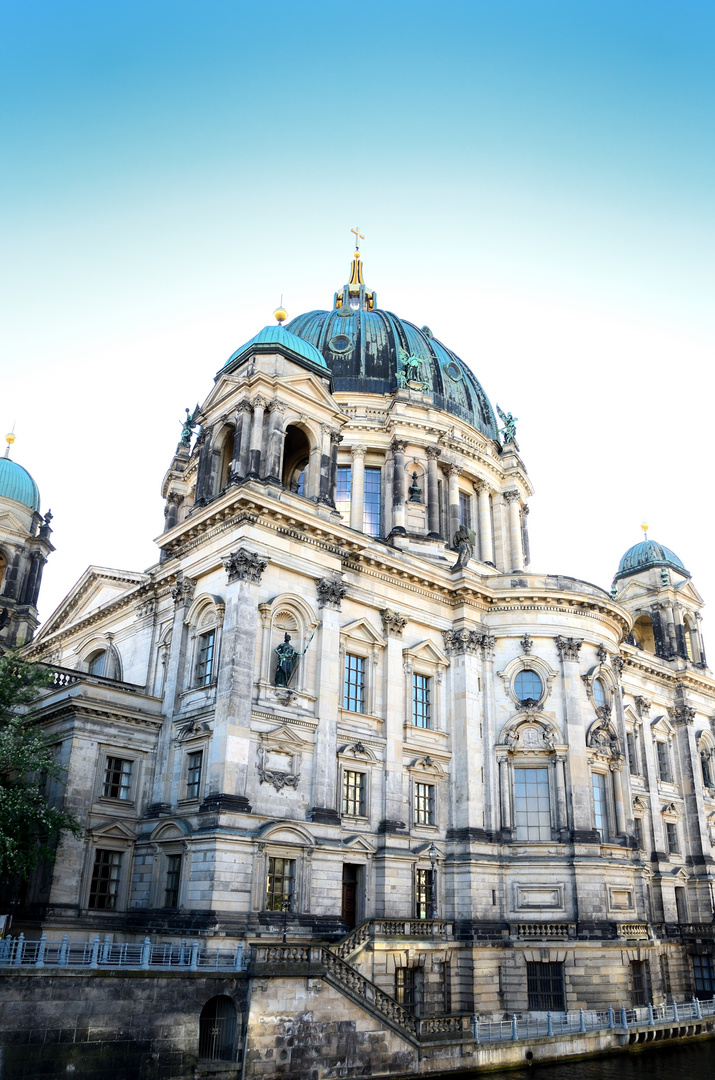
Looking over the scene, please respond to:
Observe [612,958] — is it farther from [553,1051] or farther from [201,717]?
[201,717]

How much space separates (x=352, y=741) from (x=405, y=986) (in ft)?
28.3

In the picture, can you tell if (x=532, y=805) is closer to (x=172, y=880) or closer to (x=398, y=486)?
(x=172, y=880)

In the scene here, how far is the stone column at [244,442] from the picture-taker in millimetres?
32938

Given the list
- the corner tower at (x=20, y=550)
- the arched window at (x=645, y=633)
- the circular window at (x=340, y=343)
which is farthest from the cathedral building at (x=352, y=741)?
the arched window at (x=645, y=633)

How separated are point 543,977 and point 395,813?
876cm

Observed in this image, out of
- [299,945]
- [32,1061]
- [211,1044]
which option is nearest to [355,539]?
[299,945]

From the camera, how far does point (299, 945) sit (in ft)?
77.8

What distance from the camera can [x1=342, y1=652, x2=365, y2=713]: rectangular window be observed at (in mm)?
33969

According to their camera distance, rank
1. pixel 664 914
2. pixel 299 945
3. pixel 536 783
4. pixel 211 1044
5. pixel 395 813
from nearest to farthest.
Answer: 1. pixel 211 1044
2. pixel 299 945
3. pixel 395 813
4. pixel 536 783
5. pixel 664 914

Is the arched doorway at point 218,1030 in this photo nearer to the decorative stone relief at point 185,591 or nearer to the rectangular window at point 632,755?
the decorative stone relief at point 185,591

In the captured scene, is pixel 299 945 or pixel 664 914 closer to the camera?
pixel 299 945

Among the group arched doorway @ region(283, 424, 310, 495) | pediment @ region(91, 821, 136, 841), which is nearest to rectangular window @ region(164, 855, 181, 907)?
pediment @ region(91, 821, 136, 841)

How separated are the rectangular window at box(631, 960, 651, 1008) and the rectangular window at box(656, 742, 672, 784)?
1568cm

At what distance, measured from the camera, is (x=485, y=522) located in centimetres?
4950
